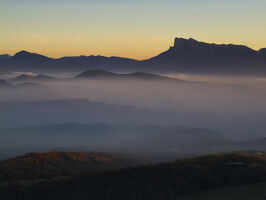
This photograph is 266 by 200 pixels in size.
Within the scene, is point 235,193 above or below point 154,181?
above

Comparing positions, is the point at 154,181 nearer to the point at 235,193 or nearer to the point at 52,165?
the point at 235,193

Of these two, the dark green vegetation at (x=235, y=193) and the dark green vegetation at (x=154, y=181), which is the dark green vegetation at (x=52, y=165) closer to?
the dark green vegetation at (x=154, y=181)

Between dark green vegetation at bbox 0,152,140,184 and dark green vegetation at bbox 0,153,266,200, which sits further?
dark green vegetation at bbox 0,152,140,184

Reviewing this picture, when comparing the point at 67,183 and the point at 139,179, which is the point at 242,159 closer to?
the point at 139,179

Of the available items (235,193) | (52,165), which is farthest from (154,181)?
(52,165)

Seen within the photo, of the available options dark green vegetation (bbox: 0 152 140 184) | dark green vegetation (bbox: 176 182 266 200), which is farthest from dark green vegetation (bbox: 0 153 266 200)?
dark green vegetation (bbox: 0 152 140 184)

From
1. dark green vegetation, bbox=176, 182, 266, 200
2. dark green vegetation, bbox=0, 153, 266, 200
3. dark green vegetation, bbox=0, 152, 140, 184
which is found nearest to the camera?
dark green vegetation, bbox=176, 182, 266, 200

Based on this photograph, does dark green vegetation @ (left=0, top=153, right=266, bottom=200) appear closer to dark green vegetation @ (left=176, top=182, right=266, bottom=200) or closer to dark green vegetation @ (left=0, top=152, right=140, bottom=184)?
dark green vegetation @ (left=176, top=182, right=266, bottom=200)

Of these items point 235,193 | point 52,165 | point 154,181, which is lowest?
point 52,165

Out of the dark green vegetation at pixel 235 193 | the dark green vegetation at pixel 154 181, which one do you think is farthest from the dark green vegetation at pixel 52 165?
the dark green vegetation at pixel 235 193
